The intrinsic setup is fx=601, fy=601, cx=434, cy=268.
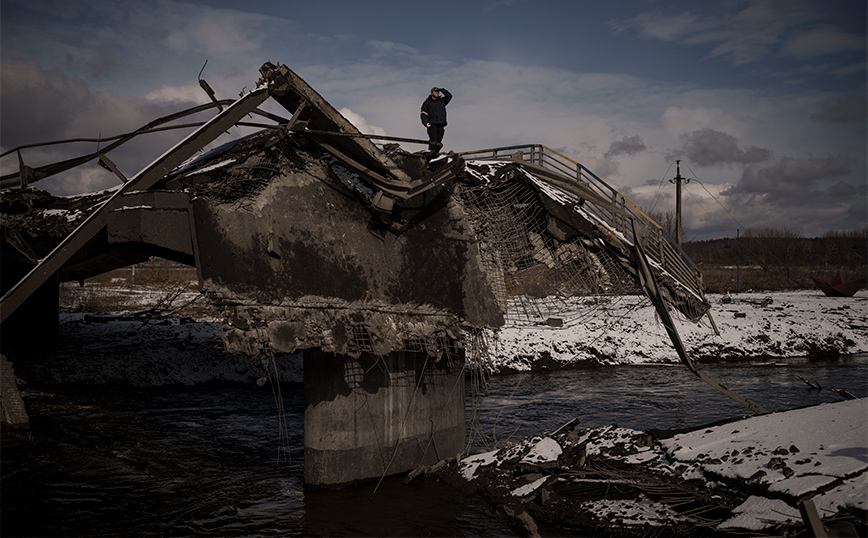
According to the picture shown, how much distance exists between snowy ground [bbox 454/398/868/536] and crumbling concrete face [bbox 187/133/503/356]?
7.81 ft

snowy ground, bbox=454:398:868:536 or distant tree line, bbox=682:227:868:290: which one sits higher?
distant tree line, bbox=682:227:868:290

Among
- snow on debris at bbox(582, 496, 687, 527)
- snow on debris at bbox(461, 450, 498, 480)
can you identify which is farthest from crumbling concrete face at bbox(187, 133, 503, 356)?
snow on debris at bbox(582, 496, 687, 527)

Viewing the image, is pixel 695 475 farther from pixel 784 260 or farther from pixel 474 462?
pixel 784 260

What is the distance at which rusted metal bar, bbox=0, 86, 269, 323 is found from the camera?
25.9 feet

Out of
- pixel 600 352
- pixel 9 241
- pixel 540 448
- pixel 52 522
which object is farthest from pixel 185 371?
pixel 600 352

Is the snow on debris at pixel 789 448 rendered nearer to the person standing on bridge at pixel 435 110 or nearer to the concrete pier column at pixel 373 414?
the concrete pier column at pixel 373 414

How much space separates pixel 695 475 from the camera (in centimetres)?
754

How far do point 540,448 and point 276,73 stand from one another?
264 inches

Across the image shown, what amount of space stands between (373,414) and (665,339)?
1541 centimetres

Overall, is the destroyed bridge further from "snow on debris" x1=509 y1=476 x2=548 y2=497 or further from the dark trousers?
"snow on debris" x1=509 y1=476 x2=548 y2=497

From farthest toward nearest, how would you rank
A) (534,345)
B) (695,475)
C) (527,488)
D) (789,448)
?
(534,345) → (527,488) → (695,475) → (789,448)

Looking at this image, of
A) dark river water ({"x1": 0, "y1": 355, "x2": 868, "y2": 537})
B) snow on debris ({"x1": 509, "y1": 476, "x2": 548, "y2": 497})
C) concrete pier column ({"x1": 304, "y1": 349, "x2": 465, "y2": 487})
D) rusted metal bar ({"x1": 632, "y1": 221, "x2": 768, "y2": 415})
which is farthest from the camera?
rusted metal bar ({"x1": 632, "y1": 221, "x2": 768, "y2": 415})

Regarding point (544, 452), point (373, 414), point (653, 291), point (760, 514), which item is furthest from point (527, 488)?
point (653, 291)

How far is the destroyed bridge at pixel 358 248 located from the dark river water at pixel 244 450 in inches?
40.5
